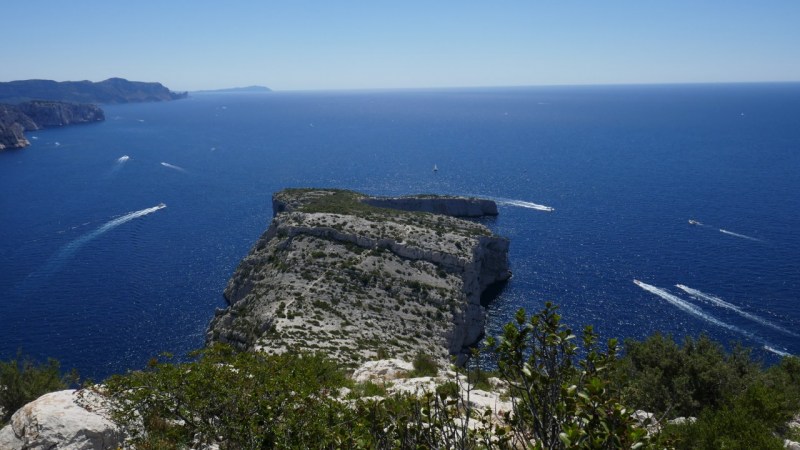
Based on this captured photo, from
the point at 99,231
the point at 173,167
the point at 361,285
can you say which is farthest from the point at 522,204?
the point at 173,167

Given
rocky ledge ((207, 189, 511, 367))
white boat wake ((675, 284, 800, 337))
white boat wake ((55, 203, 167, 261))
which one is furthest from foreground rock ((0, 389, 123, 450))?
white boat wake ((55, 203, 167, 261))

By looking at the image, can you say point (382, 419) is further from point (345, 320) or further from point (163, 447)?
point (345, 320)

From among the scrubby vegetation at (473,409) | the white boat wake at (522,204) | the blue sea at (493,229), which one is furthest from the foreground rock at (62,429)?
the white boat wake at (522,204)

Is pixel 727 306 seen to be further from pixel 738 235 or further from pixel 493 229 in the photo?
pixel 493 229

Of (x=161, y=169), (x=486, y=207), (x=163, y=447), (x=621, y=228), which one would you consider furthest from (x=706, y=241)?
(x=161, y=169)

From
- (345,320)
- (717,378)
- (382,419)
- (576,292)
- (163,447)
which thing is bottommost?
(576,292)

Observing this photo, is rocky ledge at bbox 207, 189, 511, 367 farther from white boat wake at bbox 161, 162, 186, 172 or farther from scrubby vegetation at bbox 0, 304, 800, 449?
white boat wake at bbox 161, 162, 186, 172

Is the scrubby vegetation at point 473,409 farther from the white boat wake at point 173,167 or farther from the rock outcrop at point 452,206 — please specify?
the white boat wake at point 173,167
